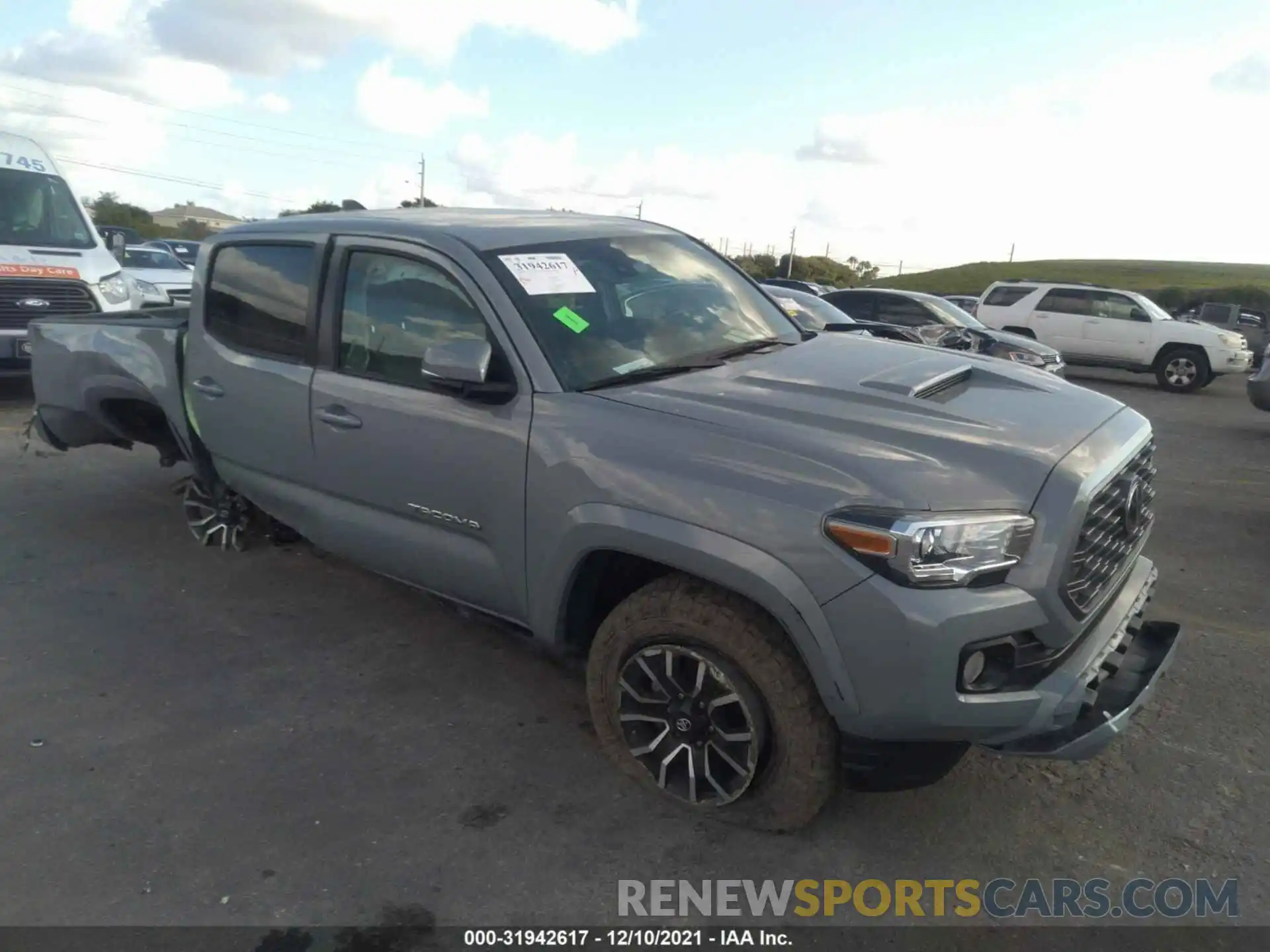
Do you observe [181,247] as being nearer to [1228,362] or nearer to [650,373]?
[1228,362]

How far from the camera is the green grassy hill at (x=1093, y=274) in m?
67.5

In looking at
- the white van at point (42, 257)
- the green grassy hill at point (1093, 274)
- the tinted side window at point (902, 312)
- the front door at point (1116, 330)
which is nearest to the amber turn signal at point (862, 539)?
the white van at point (42, 257)

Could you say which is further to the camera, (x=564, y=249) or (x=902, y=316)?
(x=902, y=316)

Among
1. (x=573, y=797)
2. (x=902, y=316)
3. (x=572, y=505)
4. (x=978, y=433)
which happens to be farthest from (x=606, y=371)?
(x=902, y=316)

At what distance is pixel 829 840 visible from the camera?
2998mm

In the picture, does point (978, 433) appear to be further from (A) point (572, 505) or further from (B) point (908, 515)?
(A) point (572, 505)

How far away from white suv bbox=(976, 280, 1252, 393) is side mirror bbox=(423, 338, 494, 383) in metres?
16.4

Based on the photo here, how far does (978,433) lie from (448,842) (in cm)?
205

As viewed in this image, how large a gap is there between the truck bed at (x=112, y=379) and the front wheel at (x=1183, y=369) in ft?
52.7

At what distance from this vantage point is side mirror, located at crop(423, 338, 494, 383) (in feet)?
10.3

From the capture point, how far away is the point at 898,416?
2.94 meters

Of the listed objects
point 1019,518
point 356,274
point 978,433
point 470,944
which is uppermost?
point 356,274

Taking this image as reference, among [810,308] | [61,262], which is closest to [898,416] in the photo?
[810,308]

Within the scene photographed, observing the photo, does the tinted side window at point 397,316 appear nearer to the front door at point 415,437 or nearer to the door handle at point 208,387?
the front door at point 415,437
